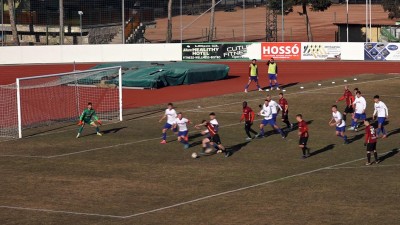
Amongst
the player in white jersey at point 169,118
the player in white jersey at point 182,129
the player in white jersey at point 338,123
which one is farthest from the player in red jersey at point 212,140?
the player in white jersey at point 338,123

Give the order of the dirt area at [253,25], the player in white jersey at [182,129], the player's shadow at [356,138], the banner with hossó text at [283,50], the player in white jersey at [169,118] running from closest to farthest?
the player in white jersey at [182,129], the player in white jersey at [169,118], the player's shadow at [356,138], the banner with hossó text at [283,50], the dirt area at [253,25]

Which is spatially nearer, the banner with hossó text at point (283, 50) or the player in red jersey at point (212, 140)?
the player in red jersey at point (212, 140)

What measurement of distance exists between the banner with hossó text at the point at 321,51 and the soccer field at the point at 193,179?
28.8 meters

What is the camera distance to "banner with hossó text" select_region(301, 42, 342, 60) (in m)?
73.4

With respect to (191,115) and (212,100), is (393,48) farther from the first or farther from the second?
(191,115)

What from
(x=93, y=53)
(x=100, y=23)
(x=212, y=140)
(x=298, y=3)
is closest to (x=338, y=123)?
(x=212, y=140)

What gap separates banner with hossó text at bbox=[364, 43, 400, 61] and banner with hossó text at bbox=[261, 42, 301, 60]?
18.4ft

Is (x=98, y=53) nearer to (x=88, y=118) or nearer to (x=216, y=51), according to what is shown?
(x=216, y=51)

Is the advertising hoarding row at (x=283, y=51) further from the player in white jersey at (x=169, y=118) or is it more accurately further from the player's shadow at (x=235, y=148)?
the player in white jersey at (x=169, y=118)

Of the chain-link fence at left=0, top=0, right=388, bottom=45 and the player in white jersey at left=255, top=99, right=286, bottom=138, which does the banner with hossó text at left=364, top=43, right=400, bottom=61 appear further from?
the player in white jersey at left=255, top=99, right=286, bottom=138

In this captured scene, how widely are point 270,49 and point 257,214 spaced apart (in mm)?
49490

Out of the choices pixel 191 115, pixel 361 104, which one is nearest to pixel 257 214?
pixel 361 104

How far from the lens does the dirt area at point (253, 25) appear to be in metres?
92.1

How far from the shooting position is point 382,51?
71812mm
